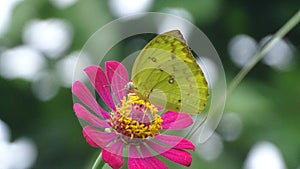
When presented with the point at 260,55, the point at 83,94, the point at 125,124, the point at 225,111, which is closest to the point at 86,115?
the point at 83,94

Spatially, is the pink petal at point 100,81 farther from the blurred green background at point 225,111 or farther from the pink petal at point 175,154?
the blurred green background at point 225,111

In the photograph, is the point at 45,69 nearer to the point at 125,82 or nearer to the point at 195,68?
the point at 125,82

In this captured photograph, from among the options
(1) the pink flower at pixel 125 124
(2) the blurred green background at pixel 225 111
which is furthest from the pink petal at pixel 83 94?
(2) the blurred green background at pixel 225 111

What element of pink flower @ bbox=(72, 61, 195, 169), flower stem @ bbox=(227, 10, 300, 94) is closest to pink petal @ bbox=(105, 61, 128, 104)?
pink flower @ bbox=(72, 61, 195, 169)

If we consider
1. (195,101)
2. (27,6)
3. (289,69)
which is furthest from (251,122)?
(195,101)

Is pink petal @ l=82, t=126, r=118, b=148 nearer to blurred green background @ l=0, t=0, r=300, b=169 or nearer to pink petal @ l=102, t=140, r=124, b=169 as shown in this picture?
pink petal @ l=102, t=140, r=124, b=169

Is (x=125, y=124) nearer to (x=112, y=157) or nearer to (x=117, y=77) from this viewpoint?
(x=117, y=77)
